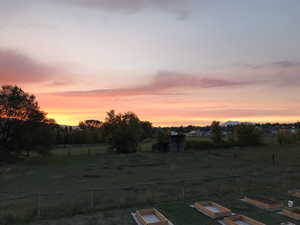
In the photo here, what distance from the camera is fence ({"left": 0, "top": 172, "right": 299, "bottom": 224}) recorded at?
28.9ft

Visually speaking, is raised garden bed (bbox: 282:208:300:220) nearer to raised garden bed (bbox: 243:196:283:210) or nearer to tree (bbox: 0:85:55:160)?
raised garden bed (bbox: 243:196:283:210)

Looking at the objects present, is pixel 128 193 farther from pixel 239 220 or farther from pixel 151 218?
pixel 239 220

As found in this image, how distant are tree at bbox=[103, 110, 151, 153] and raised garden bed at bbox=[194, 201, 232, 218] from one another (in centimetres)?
3042

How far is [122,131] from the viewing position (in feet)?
128

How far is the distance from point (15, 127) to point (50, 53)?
14049mm

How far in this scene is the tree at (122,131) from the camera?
3919 centimetres

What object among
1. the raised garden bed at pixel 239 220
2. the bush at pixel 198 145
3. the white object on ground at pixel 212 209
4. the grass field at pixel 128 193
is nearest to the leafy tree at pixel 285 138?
the bush at pixel 198 145

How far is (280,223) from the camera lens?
747cm

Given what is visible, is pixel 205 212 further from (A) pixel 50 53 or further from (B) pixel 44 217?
(A) pixel 50 53

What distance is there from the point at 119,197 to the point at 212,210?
459 cm

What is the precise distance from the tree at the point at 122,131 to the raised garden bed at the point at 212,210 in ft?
99.8

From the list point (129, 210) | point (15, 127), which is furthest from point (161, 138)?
point (129, 210)

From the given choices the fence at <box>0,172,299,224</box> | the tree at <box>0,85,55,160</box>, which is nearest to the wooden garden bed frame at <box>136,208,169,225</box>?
the fence at <box>0,172,299,224</box>

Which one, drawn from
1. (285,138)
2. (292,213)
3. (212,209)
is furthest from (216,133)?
(292,213)
